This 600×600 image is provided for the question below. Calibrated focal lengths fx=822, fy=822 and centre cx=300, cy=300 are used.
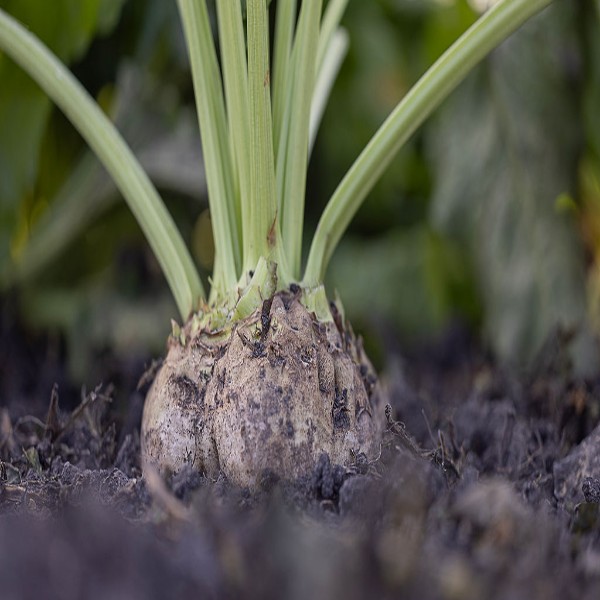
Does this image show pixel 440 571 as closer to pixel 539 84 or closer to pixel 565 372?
pixel 565 372

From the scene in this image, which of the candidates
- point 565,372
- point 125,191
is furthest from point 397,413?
point 125,191

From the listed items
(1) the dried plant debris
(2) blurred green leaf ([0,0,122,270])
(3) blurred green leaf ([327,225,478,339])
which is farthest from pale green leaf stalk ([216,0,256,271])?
(3) blurred green leaf ([327,225,478,339])

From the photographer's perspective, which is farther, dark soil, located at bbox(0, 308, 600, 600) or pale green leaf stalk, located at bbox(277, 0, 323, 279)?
pale green leaf stalk, located at bbox(277, 0, 323, 279)

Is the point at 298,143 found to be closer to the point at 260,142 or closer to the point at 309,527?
the point at 260,142

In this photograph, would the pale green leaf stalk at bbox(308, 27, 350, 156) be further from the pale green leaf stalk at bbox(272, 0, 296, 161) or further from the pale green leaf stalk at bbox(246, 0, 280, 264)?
the pale green leaf stalk at bbox(246, 0, 280, 264)

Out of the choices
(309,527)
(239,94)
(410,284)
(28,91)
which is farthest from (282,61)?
(410,284)

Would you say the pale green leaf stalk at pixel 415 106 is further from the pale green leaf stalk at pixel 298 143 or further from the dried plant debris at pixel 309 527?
the dried plant debris at pixel 309 527

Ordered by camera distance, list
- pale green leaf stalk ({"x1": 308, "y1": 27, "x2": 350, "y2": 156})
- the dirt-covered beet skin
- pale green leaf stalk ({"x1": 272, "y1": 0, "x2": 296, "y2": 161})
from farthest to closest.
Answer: pale green leaf stalk ({"x1": 308, "y1": 27, "x2": 350, "y2": 156})
pale green leaf stalk ({"x1": 272, "y1": 0, "x2": 296, "y2": 161})
the dirt-covered beet skin
